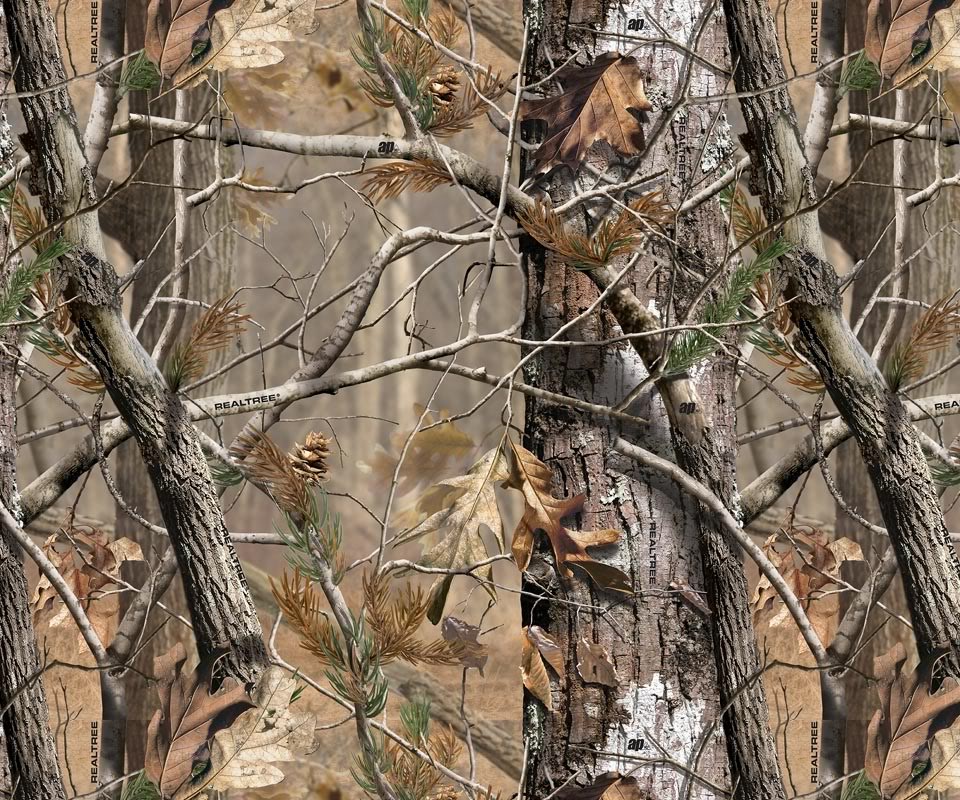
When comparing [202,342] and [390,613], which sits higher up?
[202,342]

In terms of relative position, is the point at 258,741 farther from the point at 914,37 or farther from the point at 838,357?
the point at 914,37

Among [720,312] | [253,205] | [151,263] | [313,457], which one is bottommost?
[313,457]

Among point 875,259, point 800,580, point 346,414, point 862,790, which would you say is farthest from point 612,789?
point 346,414

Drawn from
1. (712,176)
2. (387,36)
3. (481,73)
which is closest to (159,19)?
(387,36)

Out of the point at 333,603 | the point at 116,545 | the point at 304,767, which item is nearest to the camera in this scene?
the point at 333,603

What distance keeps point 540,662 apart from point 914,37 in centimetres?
107

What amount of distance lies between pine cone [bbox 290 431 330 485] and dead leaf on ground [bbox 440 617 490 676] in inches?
10.2

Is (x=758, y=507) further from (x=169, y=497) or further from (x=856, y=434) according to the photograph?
(x=169, y=497)

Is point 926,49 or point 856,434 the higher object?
point 926,49

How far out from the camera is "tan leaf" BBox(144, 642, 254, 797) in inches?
46.6

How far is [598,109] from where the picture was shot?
1229 mm

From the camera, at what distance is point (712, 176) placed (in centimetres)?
129

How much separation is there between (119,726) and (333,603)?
2.12 ft

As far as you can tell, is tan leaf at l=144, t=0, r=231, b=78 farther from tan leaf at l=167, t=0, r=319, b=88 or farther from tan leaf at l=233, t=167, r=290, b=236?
tan leaf at l=233, t=167, r=290, b=236
